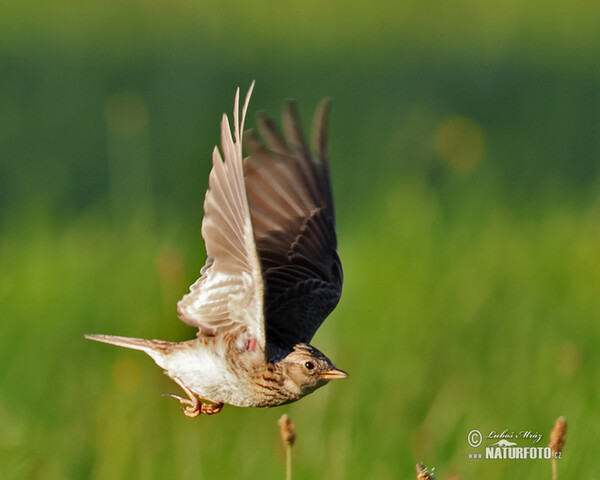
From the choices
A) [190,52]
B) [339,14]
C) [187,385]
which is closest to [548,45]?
[339,14]

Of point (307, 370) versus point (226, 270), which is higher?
point (226, 270)

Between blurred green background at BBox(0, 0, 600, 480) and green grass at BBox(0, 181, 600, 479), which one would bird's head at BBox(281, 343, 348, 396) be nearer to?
blurred green background at BBox(0, 0, 600, 480)

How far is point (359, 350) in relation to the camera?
747cm

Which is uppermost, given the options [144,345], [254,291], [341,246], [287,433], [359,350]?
[254,291]

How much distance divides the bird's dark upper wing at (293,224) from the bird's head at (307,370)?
0.25m

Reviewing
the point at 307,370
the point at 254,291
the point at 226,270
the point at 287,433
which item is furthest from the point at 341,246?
the point at 287,433

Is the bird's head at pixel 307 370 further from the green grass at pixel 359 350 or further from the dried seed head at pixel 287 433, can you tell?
the green grass at pixel 359 350

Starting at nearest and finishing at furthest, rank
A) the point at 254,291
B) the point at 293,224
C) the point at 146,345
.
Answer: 1. the point at 254,291
2. the point at 146,345
3. the point at 293,224

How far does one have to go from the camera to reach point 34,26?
14797 mm

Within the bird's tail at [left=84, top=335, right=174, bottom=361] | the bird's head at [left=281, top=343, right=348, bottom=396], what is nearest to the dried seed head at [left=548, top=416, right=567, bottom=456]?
the bird's head at [left=281, top=343, right=348, bottom=396]

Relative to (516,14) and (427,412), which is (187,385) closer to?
(427,412)

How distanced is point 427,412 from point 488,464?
2.86 feet

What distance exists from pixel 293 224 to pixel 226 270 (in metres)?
0.98

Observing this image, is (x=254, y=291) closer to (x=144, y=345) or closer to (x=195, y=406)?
(x=195, y=406)
